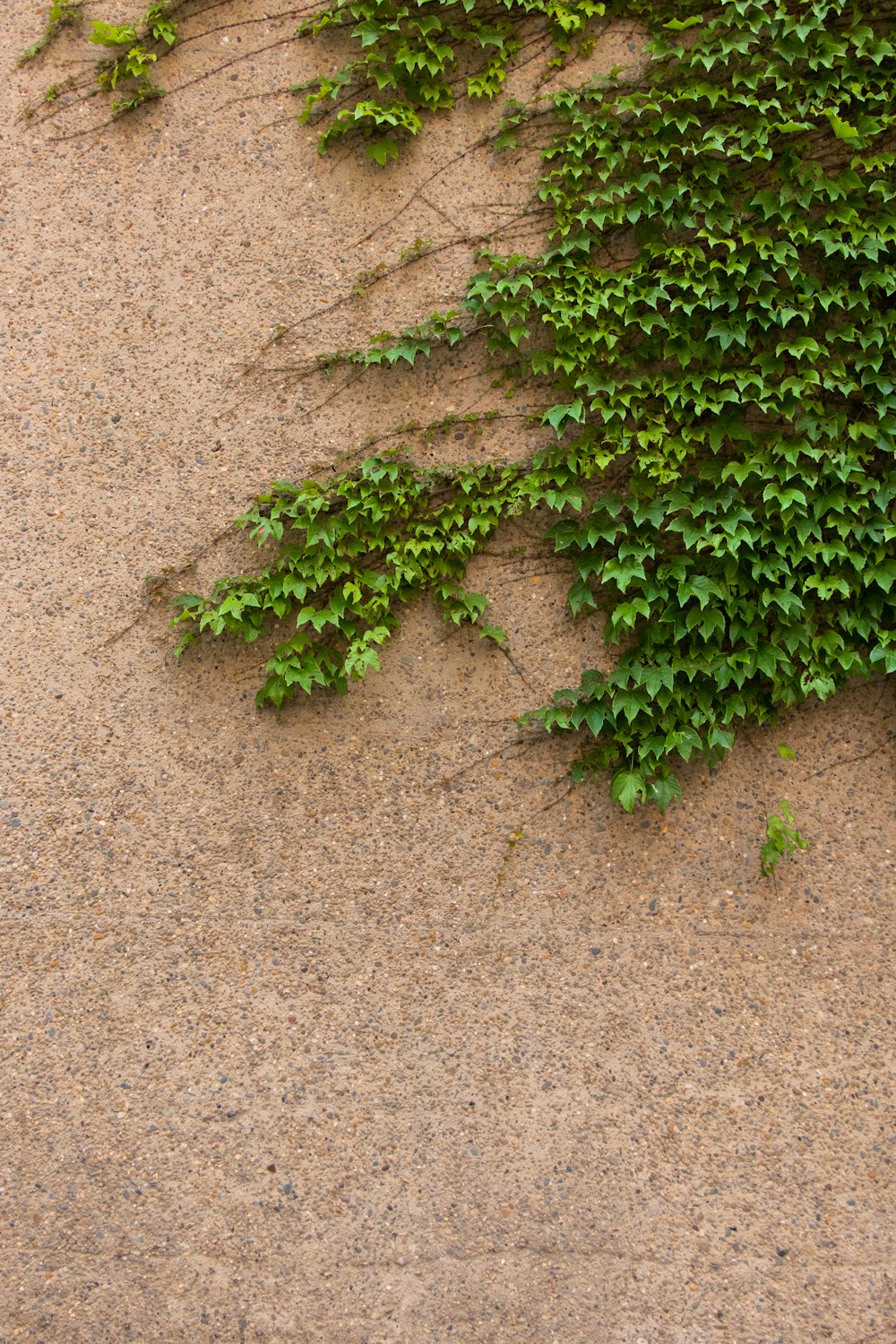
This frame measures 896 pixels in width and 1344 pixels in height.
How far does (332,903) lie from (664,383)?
2.05 meters

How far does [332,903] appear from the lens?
294 cm

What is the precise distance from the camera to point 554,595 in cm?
305

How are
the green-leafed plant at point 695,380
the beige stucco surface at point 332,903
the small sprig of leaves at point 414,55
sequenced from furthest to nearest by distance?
the small sprig of leaves at point 414,55
the green-leafed plant at point 695,380
the beige stucco surface at point 332,903

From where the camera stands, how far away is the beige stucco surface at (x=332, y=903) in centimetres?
272

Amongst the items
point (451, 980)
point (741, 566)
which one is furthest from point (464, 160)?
point (451, 980)

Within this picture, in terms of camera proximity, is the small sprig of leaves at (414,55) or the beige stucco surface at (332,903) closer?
the beige stucco surface at (332,903)

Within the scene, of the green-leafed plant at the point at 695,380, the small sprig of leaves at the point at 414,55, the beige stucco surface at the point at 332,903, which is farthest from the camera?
the small sprig of leaves at the point at 414,55

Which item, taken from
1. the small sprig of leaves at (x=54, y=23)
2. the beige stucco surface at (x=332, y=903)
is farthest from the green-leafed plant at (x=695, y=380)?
the small sprig of leaves at (x=54, y=23)

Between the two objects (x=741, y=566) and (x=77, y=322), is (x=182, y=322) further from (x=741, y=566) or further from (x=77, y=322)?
(x=741, y=566)

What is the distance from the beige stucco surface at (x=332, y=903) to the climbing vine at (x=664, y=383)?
0.47 feet

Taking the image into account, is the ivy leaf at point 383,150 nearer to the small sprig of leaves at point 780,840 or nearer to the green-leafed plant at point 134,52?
the green-leafed plant at point 134,52

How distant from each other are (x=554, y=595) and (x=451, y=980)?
1333 millimetres

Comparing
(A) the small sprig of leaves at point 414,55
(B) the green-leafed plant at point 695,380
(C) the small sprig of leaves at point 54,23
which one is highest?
(C) the small sprig of leaves at point 54,23

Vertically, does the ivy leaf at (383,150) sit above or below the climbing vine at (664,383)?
above
